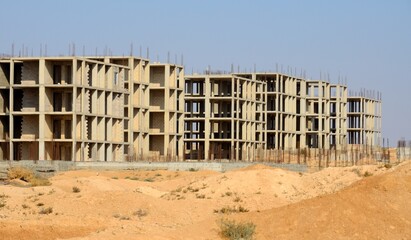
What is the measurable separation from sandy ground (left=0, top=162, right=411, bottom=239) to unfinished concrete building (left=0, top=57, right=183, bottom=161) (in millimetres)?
20433

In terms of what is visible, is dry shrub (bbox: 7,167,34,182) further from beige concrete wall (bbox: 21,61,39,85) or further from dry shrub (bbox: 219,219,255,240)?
dry shrub (bbox: 219,219,255,240)

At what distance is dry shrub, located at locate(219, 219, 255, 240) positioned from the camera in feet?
74.9

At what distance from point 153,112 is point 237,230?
60.8 meters

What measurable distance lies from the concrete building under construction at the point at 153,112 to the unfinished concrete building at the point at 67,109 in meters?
0.07

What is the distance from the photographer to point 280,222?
24.1 meters

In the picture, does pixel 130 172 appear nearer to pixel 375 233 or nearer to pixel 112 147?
pixel 112 147

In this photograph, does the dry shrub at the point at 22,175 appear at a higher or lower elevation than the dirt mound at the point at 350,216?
lower

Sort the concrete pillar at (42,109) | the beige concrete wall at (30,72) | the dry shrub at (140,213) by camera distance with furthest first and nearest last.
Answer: the beige concrete wall at (30,72)
the concrete pillar at (42,109)
the dry shrub at (140,213)

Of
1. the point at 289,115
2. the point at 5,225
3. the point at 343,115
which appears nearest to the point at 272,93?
the point at 289,115

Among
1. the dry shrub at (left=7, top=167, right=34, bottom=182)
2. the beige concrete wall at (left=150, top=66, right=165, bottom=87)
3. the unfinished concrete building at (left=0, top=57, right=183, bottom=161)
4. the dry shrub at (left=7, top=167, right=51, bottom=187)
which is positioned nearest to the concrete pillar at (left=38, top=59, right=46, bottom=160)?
the unfinished concrete building at (left=0, top=57, right=183, bottom=161)

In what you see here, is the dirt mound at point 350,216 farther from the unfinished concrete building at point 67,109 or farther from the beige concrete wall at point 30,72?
the beige concrete wall at point 30,72

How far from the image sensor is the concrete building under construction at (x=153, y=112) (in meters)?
67.2

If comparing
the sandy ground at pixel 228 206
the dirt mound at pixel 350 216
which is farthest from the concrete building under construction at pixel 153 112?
the dirt mound at pixel 350 216

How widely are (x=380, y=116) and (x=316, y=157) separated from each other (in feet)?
112
